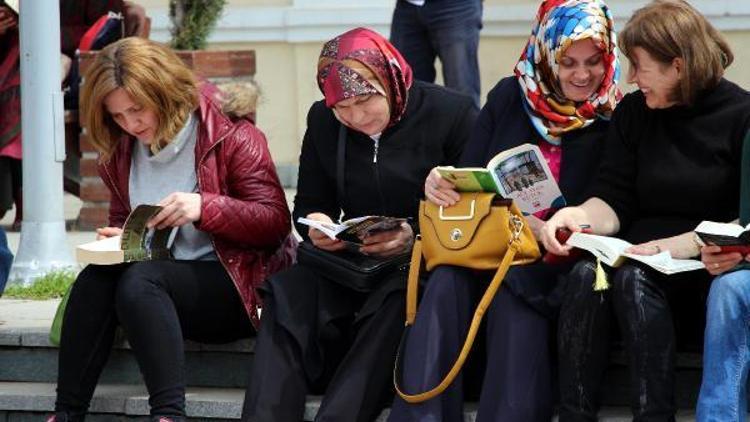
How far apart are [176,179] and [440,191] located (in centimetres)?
107

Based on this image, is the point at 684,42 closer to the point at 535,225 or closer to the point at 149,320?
the point at 535,225

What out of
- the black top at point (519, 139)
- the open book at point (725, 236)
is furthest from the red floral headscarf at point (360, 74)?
the open book at point (725, 236)

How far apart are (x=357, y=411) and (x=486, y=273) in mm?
576

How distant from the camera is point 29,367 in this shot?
6.36m

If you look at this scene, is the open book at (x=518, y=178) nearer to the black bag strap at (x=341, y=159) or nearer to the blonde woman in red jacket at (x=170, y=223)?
the black bag strap at (x=341, y=159)

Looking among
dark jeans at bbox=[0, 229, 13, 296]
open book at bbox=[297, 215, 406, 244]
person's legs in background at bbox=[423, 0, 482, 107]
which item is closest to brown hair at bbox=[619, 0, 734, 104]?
open book at bbox=[297, 215, 406, 244]

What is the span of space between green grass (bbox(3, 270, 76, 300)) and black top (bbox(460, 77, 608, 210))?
216 cm

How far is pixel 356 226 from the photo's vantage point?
18.4 ft

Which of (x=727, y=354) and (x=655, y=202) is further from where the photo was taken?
(x=655, y=202)

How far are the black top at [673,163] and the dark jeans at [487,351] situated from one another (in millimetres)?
361

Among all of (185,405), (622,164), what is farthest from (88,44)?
(622,164)

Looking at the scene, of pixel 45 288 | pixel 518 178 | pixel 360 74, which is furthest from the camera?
pixel 45 288

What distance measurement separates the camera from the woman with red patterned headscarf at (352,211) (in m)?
5.60

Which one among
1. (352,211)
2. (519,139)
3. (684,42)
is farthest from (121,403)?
(684,42)
